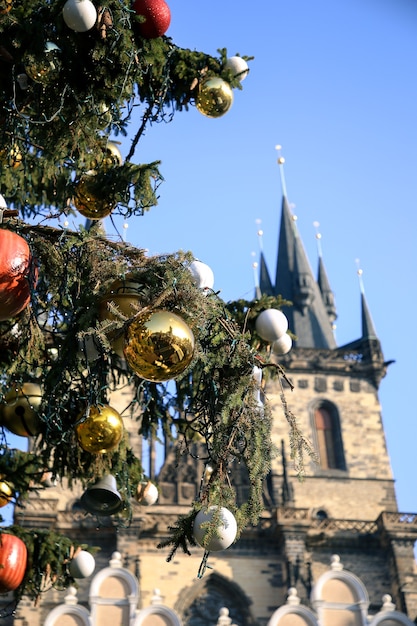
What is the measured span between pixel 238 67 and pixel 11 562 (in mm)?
3662

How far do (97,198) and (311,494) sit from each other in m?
22.3

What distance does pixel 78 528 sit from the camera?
23406 mm

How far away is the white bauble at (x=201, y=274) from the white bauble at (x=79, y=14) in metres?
1.49

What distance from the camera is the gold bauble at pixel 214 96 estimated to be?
598 cm

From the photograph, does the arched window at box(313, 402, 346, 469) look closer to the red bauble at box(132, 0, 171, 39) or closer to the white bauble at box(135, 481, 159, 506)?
the white bauble at box(135, 481, 159, 506)

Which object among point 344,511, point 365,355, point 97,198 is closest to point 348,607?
point 97,198

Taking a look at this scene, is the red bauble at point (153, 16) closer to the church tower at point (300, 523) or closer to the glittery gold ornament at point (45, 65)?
the glittery gold ornament at point (45, 65)

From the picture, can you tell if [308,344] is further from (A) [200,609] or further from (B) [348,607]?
(B) [348,607]

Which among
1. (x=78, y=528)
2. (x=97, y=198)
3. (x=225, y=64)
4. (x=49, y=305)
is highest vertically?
(x=78, y=528)

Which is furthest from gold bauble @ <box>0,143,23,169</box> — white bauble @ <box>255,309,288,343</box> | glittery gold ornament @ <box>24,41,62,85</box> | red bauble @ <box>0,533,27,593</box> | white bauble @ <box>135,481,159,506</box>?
white bauble @ <box>135,481,159,506</box>

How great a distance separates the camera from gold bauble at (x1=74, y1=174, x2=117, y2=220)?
18.8 ft

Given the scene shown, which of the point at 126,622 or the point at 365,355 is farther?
the point at 365,355

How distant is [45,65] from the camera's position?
17.5 feet

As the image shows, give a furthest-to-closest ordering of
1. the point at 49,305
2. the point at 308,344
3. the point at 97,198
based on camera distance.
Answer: the point at 308,344
the point at 97,198
the point at 49,305
